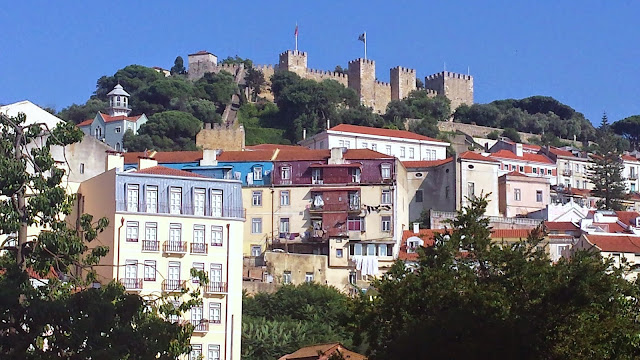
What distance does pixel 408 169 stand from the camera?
82.9 meters

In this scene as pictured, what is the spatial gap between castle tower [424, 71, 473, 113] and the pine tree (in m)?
42.6

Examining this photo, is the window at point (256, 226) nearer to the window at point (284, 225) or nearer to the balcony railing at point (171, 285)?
the window at point (284, 225)

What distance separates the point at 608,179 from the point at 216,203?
5596 cm

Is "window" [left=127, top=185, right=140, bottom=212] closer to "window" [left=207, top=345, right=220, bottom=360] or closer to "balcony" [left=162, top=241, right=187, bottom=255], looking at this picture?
"balcony" [left=162, top=241, right=187, bottom=255]

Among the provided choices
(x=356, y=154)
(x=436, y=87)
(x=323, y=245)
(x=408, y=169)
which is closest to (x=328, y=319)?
(x=323, y=245)

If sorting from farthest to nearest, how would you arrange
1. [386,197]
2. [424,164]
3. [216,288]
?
1. [424,164]
2. [386,197]
3. [216,288]

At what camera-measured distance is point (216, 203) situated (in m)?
50.9

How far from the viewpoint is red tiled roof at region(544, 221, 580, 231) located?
74.2 meters

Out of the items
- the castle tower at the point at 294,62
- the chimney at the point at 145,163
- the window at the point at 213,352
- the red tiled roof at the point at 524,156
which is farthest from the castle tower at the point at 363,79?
the window at the point at 213,352

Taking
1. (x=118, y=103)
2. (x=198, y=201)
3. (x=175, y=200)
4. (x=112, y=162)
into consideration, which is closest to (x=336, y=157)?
(x=112, y=162)

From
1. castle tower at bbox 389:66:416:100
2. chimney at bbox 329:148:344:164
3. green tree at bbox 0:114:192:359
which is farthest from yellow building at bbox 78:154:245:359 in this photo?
castle tower at bbox 389:66:416:100

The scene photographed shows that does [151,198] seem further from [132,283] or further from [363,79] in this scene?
[363,79]

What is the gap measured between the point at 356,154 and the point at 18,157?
5014 cm

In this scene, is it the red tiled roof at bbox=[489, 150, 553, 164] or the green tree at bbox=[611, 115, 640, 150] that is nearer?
the red tiled roof at bbox=[489, 150, 553, 164]
